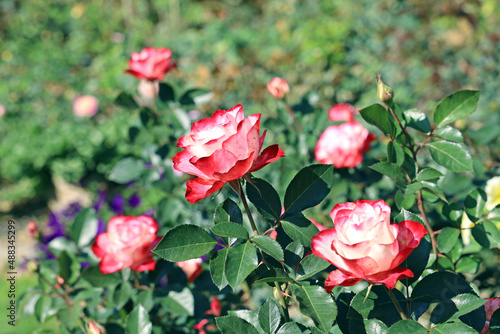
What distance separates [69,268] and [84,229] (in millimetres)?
93

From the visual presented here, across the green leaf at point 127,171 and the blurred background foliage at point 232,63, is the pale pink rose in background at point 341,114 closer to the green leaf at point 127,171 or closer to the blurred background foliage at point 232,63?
the blurred background foliage at point 232,63

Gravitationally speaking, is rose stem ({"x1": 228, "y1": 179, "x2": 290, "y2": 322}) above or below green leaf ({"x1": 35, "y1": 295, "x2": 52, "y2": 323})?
above

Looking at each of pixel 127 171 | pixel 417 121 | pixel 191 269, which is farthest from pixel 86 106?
pixel 417 121

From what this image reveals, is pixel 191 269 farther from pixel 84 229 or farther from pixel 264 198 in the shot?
pixel 264 198

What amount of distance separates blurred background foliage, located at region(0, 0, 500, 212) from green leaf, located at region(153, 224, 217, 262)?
51.3 inches

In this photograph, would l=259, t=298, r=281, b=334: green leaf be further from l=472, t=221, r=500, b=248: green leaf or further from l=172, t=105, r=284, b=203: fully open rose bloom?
l=472, t=221, r=500, b=248: green leaf

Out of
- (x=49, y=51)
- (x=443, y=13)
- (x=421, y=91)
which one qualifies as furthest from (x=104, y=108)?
(x=443, y=13)

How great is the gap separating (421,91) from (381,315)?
233 cm

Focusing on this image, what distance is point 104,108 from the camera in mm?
3838

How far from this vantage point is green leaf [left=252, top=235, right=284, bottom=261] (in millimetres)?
541

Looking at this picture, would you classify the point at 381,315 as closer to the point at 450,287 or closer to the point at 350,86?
the point at 450,287

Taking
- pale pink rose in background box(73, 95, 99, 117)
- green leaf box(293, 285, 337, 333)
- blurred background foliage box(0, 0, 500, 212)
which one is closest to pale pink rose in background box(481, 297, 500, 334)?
green leaf box(293, 285, 337, 333)

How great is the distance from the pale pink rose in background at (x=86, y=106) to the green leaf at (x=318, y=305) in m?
3.33

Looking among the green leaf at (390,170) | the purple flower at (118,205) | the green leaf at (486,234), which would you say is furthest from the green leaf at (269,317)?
the purple flower at (118,205)
